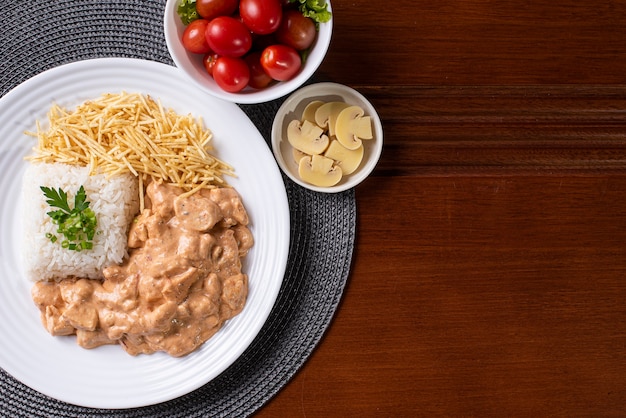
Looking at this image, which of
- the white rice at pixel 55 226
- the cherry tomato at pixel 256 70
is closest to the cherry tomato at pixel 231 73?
the cherry tomato at pixel 256 70

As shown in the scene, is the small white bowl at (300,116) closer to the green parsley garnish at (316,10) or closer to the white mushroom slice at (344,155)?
the white mushroom slice at (344,155)

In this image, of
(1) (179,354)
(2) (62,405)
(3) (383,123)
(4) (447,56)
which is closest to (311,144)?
(3) (383,123)

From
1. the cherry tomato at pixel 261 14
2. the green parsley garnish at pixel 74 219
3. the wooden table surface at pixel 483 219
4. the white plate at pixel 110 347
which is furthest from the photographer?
the wooden table surface at pixel 483 219

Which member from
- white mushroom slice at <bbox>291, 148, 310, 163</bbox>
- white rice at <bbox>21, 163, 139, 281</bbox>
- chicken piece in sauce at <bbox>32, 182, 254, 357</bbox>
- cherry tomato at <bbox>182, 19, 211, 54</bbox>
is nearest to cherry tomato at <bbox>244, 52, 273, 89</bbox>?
cherry tomato at <bbox>182, 19, 211, 54</bbox>

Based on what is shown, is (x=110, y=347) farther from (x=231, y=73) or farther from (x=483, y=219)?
(x=483, y=219)

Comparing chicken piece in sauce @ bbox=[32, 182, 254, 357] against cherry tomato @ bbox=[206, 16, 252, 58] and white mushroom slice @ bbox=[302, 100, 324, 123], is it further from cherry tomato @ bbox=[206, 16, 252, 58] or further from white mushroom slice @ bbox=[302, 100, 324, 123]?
cherry tomato @ bbox=[206, 16, 252, 58]

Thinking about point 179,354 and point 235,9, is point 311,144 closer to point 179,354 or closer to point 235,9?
point 235,9
